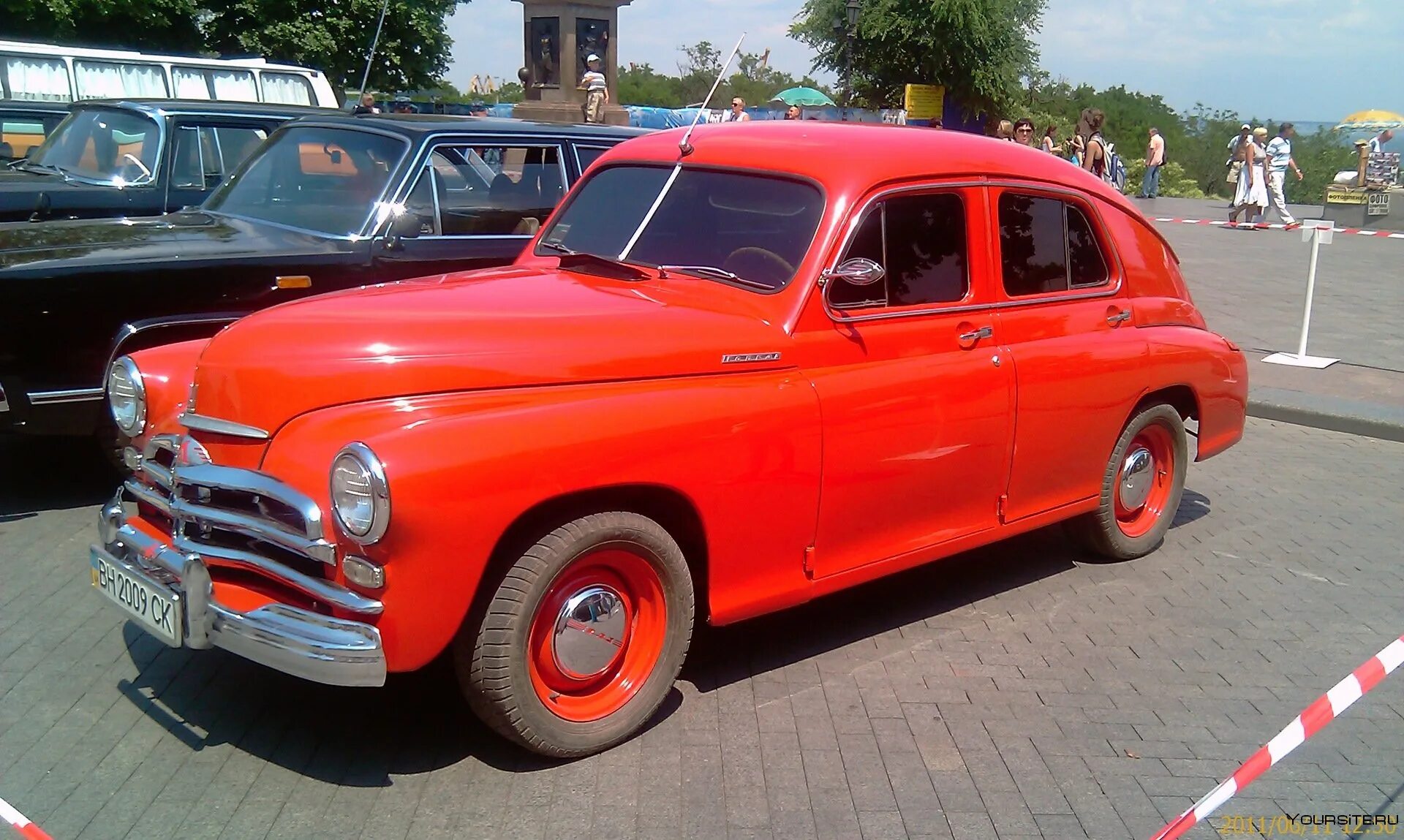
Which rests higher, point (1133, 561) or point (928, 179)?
point (928, 179)

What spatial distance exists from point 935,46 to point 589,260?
111 feet

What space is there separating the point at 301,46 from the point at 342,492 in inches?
1489

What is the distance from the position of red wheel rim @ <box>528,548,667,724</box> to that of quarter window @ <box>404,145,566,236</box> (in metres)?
3.39

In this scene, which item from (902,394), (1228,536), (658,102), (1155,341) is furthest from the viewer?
(658,102)

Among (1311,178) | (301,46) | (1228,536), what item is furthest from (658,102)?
(1228,536)

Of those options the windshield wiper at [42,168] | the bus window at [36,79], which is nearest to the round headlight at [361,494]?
the windshield wiper at [42,168]

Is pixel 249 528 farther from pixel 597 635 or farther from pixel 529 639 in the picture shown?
pixel 597 635

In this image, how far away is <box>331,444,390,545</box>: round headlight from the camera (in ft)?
10.0

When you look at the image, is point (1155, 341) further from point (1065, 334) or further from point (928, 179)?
point (928, 179)

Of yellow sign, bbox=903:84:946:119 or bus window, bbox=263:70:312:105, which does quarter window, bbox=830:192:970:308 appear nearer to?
bus window, bbox=263:70:312:105

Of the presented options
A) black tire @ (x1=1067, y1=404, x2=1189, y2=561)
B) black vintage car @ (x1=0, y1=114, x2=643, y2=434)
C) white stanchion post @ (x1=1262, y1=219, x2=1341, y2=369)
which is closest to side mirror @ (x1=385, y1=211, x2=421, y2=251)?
black vintage car @ (x1=0, y1=114, x2=643, y2=434)

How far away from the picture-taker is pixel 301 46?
3706cm

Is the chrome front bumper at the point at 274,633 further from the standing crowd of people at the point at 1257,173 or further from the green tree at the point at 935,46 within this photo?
the green tree at the point at 935,46

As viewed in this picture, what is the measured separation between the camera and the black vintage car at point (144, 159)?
25.7 feet
